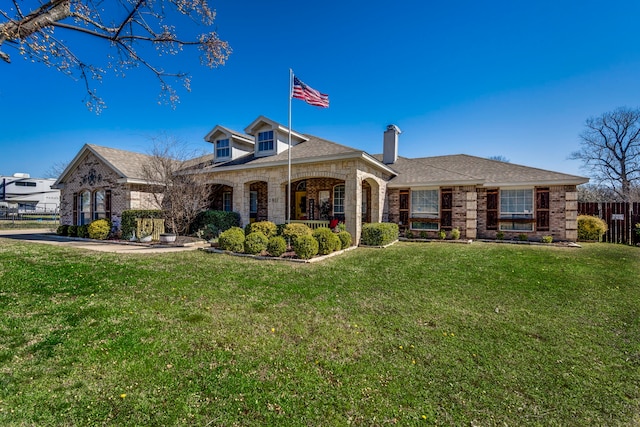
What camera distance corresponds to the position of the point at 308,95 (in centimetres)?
1284

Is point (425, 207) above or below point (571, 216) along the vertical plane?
above

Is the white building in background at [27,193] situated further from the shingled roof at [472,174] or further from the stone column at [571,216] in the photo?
the stone column at [571,216]

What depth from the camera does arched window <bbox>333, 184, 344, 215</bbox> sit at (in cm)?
1655

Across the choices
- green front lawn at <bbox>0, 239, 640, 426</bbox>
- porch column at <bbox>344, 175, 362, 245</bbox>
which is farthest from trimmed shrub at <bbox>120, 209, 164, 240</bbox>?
→ porch column at <bbox>344, 175, 362, 245</bbox>

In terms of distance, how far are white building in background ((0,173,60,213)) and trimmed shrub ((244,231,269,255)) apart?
43048 millimetres

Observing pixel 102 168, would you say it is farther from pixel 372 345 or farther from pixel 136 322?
pixel 372 345

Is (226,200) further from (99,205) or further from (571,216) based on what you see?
(571,216)

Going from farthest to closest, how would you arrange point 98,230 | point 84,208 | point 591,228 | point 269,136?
point 84,208 → point 269,136 → point 98,230 → point 591,228

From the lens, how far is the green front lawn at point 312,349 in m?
2.69

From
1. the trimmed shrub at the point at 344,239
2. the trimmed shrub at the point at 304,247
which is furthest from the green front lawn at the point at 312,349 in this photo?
the trimmed shrub at the point at 344,239

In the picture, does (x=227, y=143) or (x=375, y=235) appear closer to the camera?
(x=375, y=235)

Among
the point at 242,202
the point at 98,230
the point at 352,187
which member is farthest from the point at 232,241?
the point at 98,230

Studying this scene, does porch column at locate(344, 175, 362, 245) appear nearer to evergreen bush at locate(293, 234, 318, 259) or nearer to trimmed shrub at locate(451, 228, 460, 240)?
evergreen bush at locate(293, 234, 318, 259)

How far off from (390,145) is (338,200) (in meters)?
5.17
